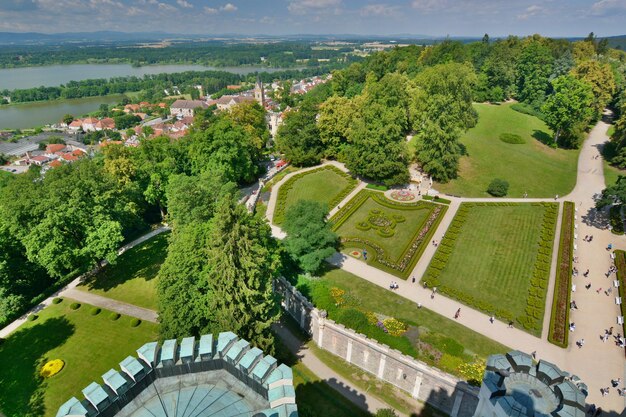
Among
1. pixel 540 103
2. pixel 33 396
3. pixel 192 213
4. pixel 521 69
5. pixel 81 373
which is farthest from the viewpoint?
pixel 521 69

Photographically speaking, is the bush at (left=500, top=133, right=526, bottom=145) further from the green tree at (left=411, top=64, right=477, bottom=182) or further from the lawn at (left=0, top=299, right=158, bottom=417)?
the lawn at (left=0, top=299, right=158, bottom=417)

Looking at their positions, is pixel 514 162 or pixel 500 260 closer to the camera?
pixel 500 260

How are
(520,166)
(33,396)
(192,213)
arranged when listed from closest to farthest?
(33,396), (192,213), (520,166)

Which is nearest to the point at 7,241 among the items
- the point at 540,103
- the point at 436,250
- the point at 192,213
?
the point at 192,213

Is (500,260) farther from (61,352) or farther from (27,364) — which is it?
(27,364)

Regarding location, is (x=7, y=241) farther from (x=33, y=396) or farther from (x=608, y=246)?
(x=608, y=246)

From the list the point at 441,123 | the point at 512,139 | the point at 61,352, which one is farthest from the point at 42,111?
the point at 512,139
